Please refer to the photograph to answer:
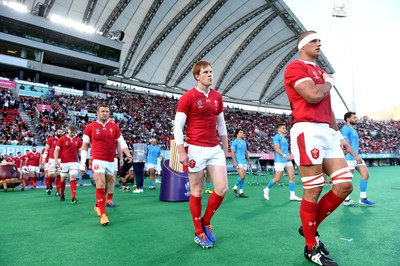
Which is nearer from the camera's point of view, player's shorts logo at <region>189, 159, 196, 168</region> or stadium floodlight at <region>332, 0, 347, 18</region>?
player's shorts logo at <region>189, 159, 196, 168</region>

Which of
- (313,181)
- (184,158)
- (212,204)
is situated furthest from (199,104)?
(313,181)

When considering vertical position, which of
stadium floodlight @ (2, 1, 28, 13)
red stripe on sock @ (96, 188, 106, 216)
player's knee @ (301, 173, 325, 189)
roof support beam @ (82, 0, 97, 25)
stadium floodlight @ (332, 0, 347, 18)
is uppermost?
stadium floodlight @ (332, 0, 347, 18)

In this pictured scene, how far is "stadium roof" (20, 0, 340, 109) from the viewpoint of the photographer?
34781 millimetres

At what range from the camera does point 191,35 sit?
131 feet

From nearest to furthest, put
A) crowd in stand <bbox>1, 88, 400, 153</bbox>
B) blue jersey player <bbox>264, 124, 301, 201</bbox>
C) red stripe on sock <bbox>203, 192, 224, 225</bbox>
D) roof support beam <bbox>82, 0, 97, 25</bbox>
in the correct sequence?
1. red stripe on sock <bbox>203, 192, 224, 225</bbox>
2. blue jersey player <bbox>264, 124, 301, 201</bbox>
3. crowd in stand <bbox>1, 88, 400, 153</bbox>
4. roof support beam <bbox>82, 0, 97, 25</bbox>

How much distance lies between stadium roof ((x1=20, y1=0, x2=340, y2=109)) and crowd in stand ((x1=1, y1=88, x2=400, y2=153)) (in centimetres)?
491

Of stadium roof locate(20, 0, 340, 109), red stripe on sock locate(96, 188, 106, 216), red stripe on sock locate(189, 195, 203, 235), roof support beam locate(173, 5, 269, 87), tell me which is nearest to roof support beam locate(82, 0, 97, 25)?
stadium roof locate(20, 0, 340, 109)

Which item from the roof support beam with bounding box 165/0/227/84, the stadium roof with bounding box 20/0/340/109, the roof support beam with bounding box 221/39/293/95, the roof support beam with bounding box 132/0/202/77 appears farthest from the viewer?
the roof support beam with bounding box 221/39/293/95

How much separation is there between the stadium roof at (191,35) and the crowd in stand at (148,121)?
491 centimetres

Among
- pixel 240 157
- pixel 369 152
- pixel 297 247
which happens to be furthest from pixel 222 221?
pixel 369 152

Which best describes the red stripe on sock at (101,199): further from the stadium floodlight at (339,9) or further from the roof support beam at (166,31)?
the stadium floodlight at (339,9)

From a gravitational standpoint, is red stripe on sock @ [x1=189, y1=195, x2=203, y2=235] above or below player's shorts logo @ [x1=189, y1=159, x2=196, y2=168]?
below

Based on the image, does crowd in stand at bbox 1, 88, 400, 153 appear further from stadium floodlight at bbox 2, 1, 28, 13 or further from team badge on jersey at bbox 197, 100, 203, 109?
stadium floodlight at bbox 2, 1, 28, 13

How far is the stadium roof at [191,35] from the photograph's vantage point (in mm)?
34781
